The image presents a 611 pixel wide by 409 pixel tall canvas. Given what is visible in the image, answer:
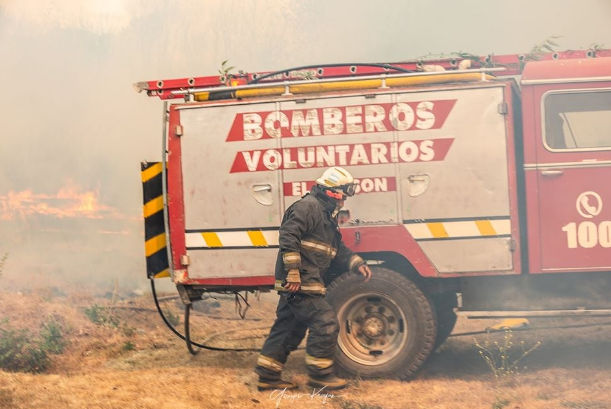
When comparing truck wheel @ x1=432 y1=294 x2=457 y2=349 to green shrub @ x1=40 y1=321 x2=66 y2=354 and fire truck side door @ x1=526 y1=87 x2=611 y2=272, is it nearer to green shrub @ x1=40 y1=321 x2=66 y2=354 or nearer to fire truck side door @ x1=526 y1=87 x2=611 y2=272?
fire truck side door @ x1=526 y1=87 x2=611 y2=272

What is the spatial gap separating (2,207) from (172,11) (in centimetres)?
539

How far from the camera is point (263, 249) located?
620 cm

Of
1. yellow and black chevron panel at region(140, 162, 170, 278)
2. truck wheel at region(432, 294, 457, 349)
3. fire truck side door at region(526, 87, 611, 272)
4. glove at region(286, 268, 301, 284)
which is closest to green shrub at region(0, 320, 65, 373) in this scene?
yellow and black chevron panel at region(140, 162, 170, 278)

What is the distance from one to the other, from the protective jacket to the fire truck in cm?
24

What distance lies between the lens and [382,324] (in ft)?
20.4

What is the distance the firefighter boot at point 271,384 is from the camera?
586cm

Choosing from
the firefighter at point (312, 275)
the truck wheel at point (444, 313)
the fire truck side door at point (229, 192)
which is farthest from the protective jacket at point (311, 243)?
the truck wheel at point (444, 313)

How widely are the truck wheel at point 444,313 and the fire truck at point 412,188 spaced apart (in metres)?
0.36

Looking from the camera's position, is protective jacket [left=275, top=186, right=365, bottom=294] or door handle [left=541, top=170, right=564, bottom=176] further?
door handle [left=541, top=170, right=564, bottom=176]

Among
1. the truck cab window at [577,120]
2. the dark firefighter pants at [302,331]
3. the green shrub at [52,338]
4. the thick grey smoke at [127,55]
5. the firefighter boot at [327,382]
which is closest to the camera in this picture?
the dark firefighter pants at [302,331]

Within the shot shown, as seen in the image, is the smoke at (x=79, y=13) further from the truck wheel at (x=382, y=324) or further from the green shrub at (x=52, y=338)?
the truck wheel at (x=382, y=324)

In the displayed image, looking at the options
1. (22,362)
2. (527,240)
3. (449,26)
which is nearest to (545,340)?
(527,240)

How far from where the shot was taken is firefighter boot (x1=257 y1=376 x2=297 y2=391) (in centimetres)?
586

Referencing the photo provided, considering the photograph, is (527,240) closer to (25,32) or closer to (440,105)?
(440,105)
